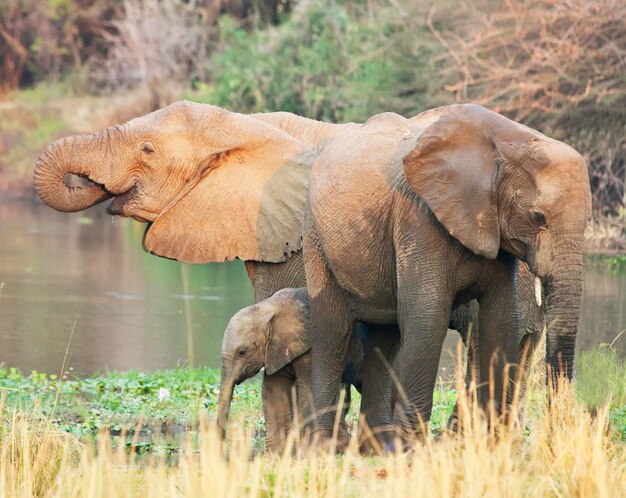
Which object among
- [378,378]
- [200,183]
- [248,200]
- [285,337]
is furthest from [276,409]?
[200,183]

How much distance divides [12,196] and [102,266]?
13560 mm

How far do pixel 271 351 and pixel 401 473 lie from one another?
126 inches

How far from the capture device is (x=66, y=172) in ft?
31.4

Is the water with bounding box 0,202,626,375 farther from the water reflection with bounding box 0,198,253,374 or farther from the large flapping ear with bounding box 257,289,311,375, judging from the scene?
the large flapping ear with bounding box 257,289,311,375

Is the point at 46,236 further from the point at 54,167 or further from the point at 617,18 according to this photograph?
the point at 54,167

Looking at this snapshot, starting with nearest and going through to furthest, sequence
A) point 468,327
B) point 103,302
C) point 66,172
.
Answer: point 468,327 < point 66,172 < point 103,302

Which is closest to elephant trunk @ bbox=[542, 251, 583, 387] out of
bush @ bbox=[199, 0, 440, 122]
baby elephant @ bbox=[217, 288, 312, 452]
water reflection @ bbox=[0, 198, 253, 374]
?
baby elephant @ bbox=[217, 288, 312, 452]

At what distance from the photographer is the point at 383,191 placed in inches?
321

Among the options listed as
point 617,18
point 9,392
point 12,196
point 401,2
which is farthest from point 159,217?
point 12,196

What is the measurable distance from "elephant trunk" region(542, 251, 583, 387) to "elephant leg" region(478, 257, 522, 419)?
61cm

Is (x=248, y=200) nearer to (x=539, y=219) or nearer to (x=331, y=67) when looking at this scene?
(x=539, y=219)

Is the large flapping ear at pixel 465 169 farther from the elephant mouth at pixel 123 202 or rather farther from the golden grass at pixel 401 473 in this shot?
the elephant mouth at pixel 123 202

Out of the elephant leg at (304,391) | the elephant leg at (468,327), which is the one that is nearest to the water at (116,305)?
the elephant leg at (468,327)

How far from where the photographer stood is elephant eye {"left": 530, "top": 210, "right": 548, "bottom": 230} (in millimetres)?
7281
